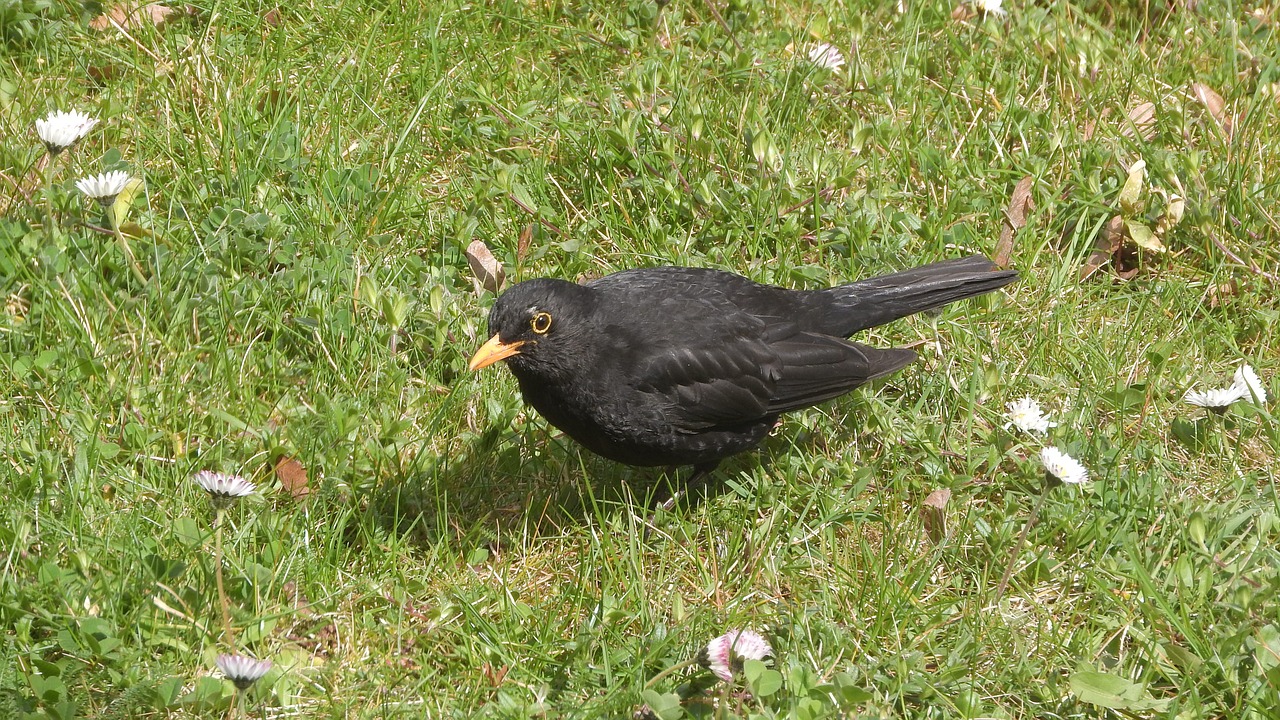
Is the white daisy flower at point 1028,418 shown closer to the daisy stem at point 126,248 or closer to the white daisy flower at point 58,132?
the daisy stem at point 126,248

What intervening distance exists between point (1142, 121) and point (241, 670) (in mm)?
4543

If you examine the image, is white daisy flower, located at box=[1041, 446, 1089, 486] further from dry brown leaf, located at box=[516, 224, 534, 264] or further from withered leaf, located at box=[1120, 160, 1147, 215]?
dry brown leaf, located at box=[516, 224, 534, 264]

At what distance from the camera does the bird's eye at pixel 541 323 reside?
13.0 ft

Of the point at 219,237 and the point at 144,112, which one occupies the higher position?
the point at 144,112

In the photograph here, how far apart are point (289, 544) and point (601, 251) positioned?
195 centimetres

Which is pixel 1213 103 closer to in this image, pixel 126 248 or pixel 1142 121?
pixel 1142 121

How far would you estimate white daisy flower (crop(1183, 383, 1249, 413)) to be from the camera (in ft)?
13.4

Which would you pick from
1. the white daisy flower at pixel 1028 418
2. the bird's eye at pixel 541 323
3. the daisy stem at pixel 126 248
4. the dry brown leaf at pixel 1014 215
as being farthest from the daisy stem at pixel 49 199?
the dry brown leaf at pixel 1014 215

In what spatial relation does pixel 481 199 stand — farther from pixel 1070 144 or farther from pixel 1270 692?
pixel 1270 692

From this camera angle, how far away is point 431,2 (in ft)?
19.0

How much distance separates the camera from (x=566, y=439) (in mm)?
4590

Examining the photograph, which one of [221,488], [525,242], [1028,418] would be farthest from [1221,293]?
[221,488]

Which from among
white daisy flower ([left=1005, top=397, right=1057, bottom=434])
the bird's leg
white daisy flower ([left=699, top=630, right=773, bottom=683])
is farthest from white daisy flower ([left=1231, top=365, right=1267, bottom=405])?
white daisy flower ([left=699, top=630, right=773, bottom=683])

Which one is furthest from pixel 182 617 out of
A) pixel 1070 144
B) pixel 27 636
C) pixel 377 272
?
pixel 1070 144
